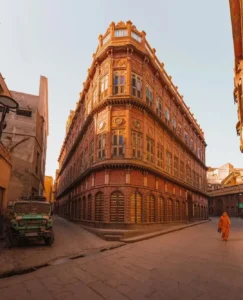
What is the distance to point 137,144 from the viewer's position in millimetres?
17047

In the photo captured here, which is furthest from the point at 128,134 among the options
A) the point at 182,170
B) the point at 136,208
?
the point at 182,170

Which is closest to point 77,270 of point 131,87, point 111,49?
point 131,87

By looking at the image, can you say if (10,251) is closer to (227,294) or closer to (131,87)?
(227,294)

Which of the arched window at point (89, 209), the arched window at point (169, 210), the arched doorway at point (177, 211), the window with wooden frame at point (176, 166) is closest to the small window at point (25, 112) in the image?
the arched window at point (89, 209)

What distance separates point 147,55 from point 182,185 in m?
14.6

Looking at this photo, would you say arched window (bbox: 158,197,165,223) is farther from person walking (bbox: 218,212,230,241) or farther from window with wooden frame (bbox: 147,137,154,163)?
person walking (bbox: 218,212,230,241)

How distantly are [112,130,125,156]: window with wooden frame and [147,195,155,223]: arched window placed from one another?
14.4ft

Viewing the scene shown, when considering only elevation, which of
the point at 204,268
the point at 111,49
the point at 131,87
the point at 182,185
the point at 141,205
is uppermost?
the point at 111,49

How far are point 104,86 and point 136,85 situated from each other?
2.64 meters

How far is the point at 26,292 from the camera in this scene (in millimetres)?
4992

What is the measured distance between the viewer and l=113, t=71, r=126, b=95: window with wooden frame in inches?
689

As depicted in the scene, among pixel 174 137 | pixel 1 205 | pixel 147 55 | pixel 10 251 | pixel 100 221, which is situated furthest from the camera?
pixel 174 137

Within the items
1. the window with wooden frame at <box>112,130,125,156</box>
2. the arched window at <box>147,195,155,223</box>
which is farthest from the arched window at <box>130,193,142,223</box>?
the window with wooden frame at <box>112,130,125,156</box>

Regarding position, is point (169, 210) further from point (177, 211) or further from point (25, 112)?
point (25, 112)
